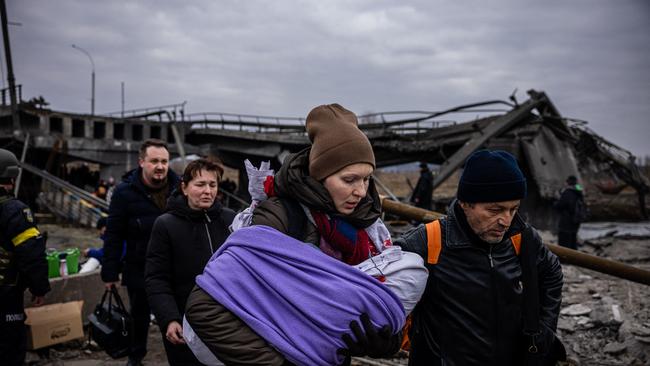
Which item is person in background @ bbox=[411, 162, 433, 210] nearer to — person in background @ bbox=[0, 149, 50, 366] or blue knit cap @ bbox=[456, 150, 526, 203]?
person in background @ bbox=[0, 149, 50, 366]

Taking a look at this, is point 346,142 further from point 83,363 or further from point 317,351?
point 83,363

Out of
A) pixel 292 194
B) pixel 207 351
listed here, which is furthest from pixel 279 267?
pixel 207 351

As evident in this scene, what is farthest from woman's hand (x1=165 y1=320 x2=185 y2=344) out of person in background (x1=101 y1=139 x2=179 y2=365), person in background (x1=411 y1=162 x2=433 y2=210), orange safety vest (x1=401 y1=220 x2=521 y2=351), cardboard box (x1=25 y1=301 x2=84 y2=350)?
person in background (x1=411 y1=162 x2=433 y2=210)

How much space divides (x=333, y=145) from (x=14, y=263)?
298 cm

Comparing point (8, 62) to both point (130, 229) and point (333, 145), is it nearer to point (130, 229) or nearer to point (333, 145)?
point (130, 229)

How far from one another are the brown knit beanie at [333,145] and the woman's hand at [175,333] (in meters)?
1.72

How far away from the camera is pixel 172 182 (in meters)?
4.03

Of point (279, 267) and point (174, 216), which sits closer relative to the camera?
point (279, 267)

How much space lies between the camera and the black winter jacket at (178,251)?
2.98m

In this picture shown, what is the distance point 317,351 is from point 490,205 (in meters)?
1.01

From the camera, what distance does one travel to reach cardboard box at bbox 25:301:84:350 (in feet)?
15.2

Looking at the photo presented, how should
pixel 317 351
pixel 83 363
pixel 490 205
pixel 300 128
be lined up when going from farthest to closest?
pixel 300 128, pixel 83 363, pixel 490 205, pixel 317 351

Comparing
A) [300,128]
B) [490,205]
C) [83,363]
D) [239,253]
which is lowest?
[83,363]

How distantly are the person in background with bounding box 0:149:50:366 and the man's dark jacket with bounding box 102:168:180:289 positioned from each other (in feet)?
1.72
